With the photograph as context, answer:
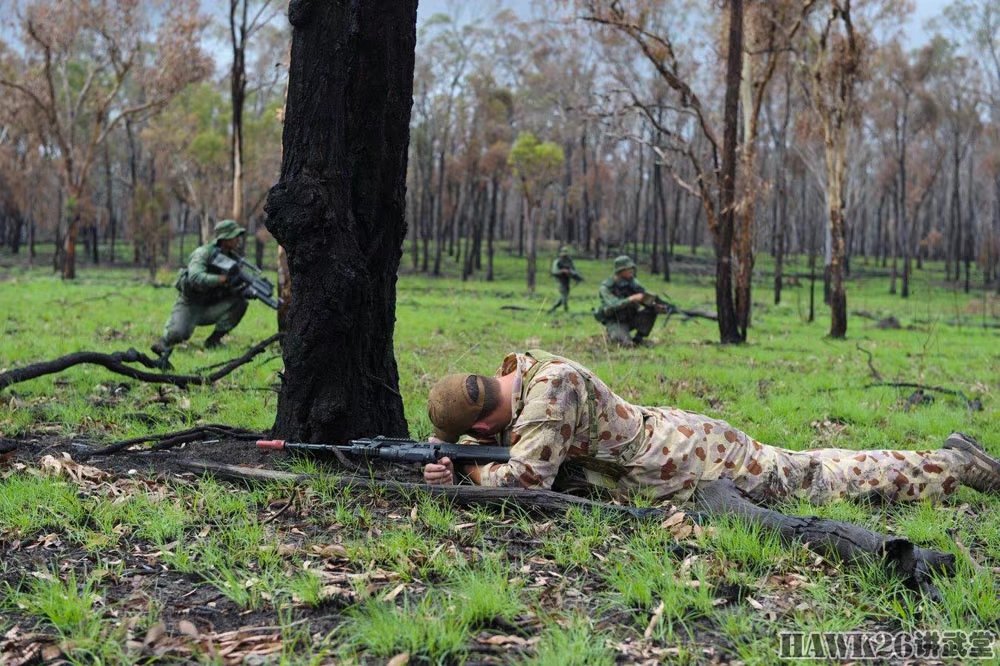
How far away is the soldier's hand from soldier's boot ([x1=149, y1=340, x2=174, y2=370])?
13.6 feet

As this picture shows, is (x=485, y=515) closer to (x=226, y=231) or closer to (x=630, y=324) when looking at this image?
(x=226, y=231)

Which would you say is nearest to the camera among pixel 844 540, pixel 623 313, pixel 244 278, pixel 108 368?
pixel 844 540

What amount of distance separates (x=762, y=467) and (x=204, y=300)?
25.6 feet

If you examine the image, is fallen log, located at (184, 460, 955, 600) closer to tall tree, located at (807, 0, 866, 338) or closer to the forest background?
the forest background

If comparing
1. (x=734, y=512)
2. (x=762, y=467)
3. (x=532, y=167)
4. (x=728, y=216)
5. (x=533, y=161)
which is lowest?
(x=734, y=512)

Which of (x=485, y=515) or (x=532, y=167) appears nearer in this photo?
→ (x=485, y=515)

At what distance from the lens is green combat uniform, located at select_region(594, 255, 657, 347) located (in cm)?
1330

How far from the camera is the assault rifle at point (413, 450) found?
165 inches

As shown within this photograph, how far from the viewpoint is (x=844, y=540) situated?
3529 millimetres

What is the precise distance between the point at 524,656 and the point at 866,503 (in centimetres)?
276

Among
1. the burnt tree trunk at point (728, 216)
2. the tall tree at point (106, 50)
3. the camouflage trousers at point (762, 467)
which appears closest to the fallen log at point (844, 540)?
the camouflage trousers at point (762, 467)

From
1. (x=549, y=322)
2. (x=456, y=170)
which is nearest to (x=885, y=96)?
(x=456, y=170)

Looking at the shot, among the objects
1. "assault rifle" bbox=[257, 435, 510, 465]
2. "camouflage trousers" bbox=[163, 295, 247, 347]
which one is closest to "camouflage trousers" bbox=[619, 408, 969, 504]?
"assault rifle" bbox=[257, 435, 510, 465]

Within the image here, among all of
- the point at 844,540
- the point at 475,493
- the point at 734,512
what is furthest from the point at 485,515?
the point at 844,540
